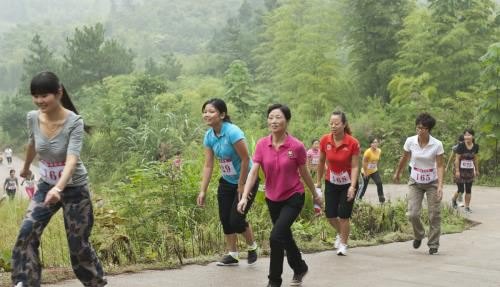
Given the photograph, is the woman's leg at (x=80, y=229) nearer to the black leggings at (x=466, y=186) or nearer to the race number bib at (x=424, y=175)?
the race number bib at (x=424, y=175)

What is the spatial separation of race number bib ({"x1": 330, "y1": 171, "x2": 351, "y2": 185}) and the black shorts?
5 centimetres

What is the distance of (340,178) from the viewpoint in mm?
7969

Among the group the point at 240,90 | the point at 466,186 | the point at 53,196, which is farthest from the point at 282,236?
the point at 240,90

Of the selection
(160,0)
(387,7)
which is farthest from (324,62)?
(160,0)

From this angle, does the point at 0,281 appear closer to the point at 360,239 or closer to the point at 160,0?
the point at 360,239

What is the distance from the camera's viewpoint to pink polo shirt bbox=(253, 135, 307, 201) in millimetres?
6062

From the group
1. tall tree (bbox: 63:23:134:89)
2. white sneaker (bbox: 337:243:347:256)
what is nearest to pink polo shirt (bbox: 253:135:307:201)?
white sneaker (bbox: 337:243:347:256)

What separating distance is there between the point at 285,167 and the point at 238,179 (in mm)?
987

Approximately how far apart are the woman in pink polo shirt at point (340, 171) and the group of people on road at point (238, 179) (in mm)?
12

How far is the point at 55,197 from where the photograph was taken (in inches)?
177

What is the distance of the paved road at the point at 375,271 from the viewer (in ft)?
20.9

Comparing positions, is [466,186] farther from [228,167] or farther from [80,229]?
[80,229]

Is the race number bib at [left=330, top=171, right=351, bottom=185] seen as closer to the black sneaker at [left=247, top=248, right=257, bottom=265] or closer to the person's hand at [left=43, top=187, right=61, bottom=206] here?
the black sneaker at [left=247, top=248, right=257, bottom=265]

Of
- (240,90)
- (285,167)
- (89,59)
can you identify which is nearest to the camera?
(285,167)
